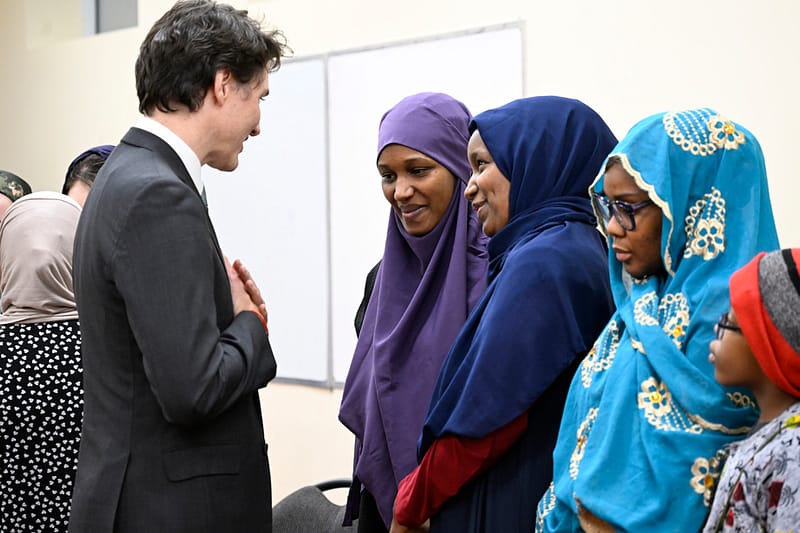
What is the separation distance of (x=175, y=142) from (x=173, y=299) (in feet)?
1.10

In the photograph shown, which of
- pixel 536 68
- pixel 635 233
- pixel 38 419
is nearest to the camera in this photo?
pixel 635 233

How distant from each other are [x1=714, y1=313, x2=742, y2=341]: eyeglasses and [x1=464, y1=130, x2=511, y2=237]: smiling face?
1.98ft

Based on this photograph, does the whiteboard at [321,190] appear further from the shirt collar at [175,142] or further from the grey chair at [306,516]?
the shirt collar at [175,142]

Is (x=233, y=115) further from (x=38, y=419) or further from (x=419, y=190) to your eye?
(x=38, y=419)

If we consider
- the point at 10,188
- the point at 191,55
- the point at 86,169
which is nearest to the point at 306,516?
the point at 86,169

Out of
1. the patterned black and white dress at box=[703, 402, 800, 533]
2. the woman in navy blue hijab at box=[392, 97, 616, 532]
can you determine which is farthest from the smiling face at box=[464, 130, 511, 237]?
the patterned black and white dress at box=[703, 402, 800, 533]

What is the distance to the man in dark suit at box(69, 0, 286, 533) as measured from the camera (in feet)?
5.37

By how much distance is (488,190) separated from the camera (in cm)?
197

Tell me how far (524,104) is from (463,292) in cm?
46

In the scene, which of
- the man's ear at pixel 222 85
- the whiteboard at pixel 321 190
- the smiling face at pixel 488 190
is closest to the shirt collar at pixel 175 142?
the man's ear at pixel 222 85

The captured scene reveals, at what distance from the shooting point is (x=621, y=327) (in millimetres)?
1613

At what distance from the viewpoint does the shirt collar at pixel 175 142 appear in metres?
1.79

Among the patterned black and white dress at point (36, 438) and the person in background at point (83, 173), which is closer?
the patterned black and white dress at point (36, 438)

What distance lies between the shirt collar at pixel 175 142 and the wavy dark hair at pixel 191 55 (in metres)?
0.03
